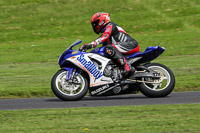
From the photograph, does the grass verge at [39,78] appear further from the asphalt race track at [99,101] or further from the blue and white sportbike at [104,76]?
the blue and white sportbike at [104,76]

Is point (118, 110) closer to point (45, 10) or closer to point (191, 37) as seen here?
point (191, 37)

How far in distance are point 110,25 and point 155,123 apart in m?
3.22

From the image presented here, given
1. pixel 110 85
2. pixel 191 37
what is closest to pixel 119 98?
pixel 110 85

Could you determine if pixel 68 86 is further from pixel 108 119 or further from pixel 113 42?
pixel 108 119

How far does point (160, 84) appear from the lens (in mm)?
8453

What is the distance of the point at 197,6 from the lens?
37.8m

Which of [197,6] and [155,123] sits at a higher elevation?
[197,6]

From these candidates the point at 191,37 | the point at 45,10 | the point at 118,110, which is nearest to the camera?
the point at 118,110

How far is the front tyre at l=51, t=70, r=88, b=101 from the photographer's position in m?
8.31

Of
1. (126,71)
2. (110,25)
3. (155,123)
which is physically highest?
(110,25)

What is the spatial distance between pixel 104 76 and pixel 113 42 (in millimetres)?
777

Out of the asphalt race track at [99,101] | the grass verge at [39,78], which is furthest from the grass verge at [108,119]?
the grass verge at [39,78]

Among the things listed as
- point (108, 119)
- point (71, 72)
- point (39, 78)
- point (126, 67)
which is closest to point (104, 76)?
point (126, 67)

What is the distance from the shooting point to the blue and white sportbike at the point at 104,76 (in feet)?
27.4
